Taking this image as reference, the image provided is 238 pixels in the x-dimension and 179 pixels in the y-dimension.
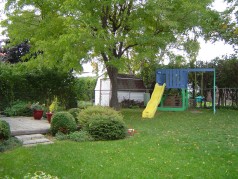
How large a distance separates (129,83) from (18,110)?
35.1 ft

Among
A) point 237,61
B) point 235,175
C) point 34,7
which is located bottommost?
point 235,175

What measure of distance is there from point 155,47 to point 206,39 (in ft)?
19.7

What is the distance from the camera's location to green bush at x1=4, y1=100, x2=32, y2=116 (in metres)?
13.2

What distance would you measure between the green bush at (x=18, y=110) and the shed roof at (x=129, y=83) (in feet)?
29.4

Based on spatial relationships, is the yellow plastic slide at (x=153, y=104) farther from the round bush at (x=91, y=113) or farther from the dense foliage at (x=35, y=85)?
the round bush at (x=91, y=113)

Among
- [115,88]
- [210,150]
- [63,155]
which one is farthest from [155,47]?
[63,155]

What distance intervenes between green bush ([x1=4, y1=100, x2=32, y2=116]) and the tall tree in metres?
2.53

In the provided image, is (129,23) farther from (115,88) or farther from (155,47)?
(115,88)

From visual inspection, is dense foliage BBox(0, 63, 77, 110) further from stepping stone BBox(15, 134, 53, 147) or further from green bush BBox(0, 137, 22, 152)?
green bush BBox(0, 137, 22, 152)

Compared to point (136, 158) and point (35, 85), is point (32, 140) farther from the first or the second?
point (35, 85)

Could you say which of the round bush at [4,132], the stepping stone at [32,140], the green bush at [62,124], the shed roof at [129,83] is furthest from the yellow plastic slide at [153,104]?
the round bush at [4,132]

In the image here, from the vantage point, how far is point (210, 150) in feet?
22.4

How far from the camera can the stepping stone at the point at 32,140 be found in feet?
25.7

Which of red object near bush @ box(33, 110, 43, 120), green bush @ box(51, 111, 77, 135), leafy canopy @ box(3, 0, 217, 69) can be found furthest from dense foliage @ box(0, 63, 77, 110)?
green bush @ box(51, 111, 77, 135)
